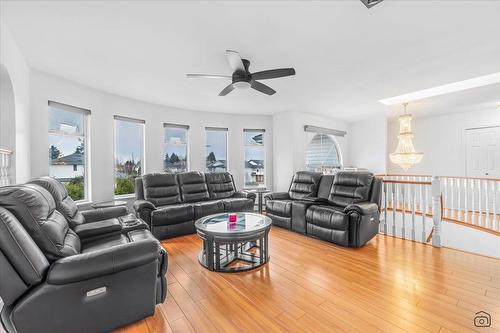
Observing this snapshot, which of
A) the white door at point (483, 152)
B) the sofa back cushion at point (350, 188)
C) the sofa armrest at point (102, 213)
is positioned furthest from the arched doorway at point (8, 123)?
the white door at point (483, 152)

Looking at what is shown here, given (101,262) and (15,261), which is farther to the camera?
(101,262)

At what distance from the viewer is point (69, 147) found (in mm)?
3877

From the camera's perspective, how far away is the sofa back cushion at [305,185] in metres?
4.34

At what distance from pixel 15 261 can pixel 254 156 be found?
5.37 metres

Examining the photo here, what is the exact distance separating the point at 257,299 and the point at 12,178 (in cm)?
299

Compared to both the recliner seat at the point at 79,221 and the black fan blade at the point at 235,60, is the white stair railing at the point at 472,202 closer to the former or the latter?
the black fan blade at the point at 235,60

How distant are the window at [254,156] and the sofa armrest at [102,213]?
12.1ft

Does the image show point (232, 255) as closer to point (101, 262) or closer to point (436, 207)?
point (101, 262)

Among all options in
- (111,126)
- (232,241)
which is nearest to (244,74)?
(232,241)

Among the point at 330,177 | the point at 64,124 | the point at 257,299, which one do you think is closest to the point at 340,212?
the point at 330,177

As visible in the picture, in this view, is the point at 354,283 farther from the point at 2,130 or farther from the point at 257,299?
the point at 2,130

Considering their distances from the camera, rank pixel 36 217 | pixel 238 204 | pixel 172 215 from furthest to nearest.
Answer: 1. pixel 238 204
2. pixel 172 215
3. pixel 36 217

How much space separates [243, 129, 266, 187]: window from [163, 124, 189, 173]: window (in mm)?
1694

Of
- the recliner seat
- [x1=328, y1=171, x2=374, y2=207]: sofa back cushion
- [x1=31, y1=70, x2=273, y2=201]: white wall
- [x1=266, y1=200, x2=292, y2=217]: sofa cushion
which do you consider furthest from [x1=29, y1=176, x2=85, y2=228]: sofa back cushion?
[x1=328, y1=171, x2=374, y2=207]: sofa back cushion
